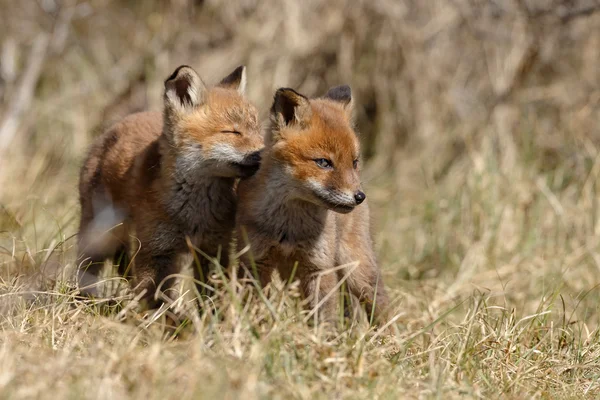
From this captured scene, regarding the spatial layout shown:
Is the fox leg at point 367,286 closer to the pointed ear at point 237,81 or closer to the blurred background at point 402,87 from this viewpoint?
the pointed ear at point 237,81

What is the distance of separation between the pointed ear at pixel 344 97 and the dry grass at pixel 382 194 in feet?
5.49

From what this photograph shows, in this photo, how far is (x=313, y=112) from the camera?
5.55m

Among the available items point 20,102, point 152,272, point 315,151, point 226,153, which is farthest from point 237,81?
point 20,102

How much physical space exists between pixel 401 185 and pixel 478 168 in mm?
1698

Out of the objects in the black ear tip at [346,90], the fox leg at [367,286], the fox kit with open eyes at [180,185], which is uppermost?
the black ear tip at [346,90]

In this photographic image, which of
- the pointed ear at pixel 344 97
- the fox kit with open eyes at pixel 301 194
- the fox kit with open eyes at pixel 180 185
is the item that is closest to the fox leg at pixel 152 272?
the fox kit with open eyes at pixel 180 185

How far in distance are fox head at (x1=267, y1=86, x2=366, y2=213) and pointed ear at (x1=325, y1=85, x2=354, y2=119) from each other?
458mm

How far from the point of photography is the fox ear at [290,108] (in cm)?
549

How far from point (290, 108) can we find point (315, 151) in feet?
1.30

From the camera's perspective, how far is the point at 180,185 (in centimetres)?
589

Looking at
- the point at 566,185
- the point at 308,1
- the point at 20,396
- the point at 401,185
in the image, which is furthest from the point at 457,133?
the point at 20,396

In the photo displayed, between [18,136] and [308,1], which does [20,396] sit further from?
[308,1]

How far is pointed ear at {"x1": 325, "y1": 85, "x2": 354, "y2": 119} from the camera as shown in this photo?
616 cm

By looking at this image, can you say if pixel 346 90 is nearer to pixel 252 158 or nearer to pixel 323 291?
pixel 252 158
